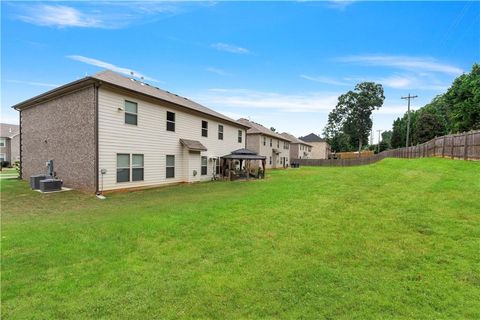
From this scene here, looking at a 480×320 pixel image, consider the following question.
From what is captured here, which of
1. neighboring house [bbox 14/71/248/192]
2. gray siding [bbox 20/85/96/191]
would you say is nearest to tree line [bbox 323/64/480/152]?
neighboring house [bbox 14/71/248/192]

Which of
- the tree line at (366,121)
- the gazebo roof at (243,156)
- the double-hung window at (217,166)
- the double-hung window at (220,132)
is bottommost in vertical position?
the double-hung window at (217,166)

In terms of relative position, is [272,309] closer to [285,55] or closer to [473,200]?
[473,200]


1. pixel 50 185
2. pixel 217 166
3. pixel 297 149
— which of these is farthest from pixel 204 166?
pixel 297 149

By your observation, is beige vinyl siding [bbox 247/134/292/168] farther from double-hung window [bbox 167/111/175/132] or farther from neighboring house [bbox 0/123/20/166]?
neighboring house [bbox 0/123/20/166]

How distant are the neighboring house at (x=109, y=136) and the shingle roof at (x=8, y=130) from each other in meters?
28.8

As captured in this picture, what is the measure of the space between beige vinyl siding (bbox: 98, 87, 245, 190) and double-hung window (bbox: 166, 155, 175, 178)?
25cm

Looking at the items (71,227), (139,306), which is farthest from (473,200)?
(71,227)

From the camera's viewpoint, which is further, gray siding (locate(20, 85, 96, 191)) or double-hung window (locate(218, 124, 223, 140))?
double-hung window (locate(218, 124, 223, 140))

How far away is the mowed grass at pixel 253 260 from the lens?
3.09m

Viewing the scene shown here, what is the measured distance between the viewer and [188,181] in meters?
16.2

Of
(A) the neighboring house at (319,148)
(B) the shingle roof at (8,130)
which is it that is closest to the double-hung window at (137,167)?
(B) the shingle roof at (8,130)

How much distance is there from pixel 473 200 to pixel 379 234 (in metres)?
3.62

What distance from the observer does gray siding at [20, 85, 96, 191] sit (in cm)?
1140

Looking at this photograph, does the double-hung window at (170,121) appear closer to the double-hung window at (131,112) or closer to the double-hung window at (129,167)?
the double-hung window at (131,112)
